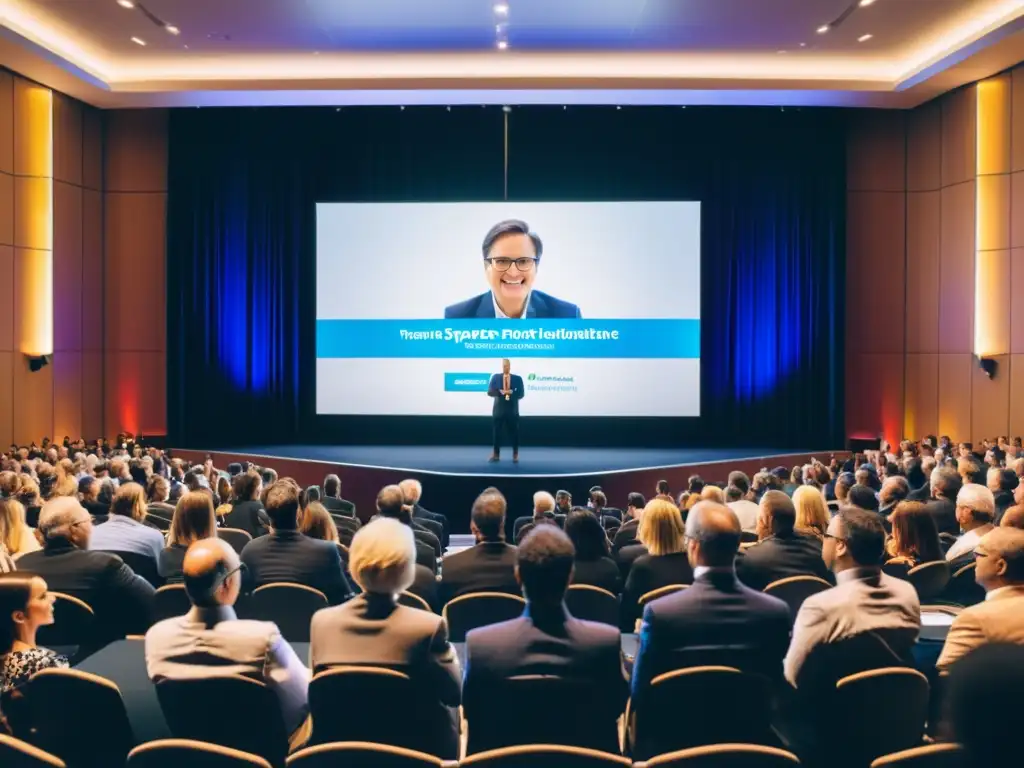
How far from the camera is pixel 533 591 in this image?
234cm

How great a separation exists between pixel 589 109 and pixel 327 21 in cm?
435

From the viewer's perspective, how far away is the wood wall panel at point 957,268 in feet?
39.3

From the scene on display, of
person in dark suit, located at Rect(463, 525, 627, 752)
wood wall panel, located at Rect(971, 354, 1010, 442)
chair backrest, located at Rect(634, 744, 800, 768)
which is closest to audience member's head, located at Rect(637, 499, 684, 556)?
person in dark suit, located at Rect(463, 525, 627, 752)

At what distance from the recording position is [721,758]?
5.77 ft

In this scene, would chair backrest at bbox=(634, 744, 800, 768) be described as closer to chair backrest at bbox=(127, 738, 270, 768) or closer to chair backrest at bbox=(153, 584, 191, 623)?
chair backrest at bbox=(127, 738, 270, 768)

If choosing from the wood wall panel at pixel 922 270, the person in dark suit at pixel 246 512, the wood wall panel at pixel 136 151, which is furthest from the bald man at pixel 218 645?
the wood wall panel at pixel 136 151

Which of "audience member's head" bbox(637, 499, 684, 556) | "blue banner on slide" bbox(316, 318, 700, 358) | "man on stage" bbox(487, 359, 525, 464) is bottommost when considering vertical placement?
"audience member's head" bbox(637, 499, 684, 556)

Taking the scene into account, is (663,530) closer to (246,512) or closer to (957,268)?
(246,512)

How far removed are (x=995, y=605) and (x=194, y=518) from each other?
3216 mm

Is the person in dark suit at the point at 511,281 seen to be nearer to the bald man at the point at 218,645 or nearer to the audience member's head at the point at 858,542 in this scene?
the audience member's head at the point at 858,542

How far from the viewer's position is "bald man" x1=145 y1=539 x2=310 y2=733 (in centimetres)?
231

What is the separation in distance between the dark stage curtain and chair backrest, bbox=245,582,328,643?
9.88 metres

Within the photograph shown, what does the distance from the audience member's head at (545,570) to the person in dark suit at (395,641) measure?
29 cm

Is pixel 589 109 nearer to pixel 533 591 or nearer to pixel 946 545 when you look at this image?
pixel 946 545
